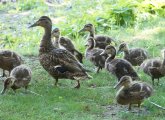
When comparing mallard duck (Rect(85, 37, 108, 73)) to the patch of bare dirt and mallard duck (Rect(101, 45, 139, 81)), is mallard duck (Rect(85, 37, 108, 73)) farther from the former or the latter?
the patch of bare dirt

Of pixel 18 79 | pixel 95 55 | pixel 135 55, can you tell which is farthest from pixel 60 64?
pixel 135 55

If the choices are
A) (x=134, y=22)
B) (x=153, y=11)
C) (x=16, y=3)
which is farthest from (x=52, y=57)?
(x=16, y=3)

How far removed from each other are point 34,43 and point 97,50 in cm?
→ 376

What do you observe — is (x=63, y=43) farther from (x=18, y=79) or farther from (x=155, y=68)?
(x=18, y=79)

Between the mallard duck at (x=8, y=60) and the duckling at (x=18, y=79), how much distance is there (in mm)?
776

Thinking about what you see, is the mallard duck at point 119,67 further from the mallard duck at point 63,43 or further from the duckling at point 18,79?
the duckling at point 18,79

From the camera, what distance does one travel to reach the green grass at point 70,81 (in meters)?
8.65

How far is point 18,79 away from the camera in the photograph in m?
9.51

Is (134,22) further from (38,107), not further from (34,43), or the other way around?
(38,107)

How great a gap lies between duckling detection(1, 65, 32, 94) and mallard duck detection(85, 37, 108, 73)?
7.26ft

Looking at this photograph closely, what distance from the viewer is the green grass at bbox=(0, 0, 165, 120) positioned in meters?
8.65

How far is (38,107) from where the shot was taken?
877 centimetres

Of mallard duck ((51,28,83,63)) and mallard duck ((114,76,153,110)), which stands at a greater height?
mallard duck ((51,28,83,63))

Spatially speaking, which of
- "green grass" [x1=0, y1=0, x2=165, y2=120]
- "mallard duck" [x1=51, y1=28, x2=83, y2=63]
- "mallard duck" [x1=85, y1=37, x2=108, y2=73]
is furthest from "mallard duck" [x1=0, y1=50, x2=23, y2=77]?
"mallard duck" [x1=85, y1=37, x2=108, y2=73]
